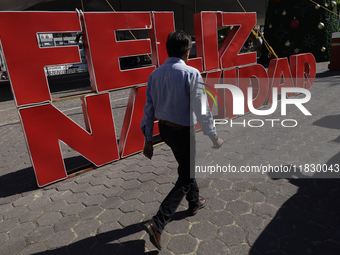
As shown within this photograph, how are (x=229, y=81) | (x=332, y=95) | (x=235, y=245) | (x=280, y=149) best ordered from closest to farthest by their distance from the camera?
(x=235, y=245)
(x=280, y=149)
(x=229, y=81)
(x=332, y=95)

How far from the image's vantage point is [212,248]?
268cm

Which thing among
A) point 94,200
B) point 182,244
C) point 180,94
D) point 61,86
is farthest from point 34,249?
point 61,86

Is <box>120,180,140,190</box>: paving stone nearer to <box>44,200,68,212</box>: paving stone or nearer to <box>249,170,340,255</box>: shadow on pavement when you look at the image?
<box>44,200,68,212</box>: paving stone

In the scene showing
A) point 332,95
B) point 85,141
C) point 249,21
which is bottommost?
point 332,95

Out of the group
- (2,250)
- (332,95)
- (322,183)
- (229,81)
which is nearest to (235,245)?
(322,183)

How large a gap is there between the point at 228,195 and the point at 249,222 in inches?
23.9

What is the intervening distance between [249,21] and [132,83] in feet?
12.9

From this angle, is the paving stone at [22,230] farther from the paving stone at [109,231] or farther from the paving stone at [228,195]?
the paving stone at [228,195]

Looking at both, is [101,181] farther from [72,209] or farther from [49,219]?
Result: [49,219]

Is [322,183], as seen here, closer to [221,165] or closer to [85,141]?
[221,165]

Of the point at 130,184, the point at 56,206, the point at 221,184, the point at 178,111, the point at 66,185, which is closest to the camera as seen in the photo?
the point at 178,111

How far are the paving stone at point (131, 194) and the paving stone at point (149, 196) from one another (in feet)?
0.24

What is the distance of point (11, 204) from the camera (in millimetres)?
3900

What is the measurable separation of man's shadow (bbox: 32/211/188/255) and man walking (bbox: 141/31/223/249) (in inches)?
14.4
